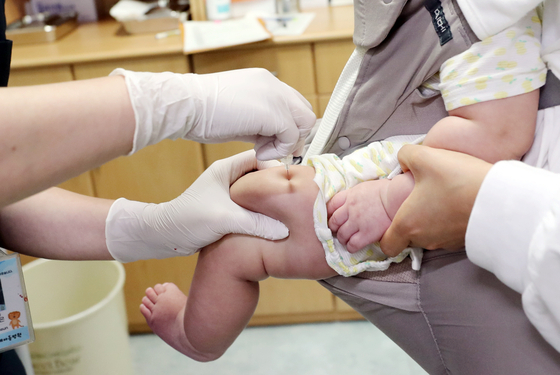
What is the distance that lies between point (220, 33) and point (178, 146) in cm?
41

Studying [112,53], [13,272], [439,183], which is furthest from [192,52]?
[439,183]

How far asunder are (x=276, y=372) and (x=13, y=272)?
3.70 ft

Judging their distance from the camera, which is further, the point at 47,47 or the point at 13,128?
the point at 47,47

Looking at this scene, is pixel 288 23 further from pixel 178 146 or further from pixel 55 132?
pixel 55 132

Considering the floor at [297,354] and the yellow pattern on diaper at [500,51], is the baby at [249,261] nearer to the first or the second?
the yellow pattern on diaper at [500,51]

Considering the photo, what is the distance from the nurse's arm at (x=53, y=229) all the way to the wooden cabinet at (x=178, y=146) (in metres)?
0.76

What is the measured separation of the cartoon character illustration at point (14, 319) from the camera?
0.78 m

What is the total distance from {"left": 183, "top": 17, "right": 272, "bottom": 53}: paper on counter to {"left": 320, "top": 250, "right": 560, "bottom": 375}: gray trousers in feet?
3.05

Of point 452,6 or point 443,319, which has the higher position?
point 452,6

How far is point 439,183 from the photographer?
67cm

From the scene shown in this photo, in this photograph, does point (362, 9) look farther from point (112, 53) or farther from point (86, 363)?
point (86, 363)

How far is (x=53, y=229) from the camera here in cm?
92

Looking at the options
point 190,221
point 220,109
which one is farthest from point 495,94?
point 190,221

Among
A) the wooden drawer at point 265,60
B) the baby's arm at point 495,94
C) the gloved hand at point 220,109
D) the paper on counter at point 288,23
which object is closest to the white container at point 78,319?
the wooden drawer at point 265,60
